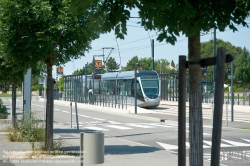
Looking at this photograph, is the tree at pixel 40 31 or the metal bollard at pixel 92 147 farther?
the tree at pixel 40 31

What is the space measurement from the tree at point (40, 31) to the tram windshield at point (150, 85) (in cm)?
2955

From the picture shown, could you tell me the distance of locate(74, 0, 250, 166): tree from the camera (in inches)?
194

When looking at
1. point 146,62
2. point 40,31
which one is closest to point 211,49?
point 146,62

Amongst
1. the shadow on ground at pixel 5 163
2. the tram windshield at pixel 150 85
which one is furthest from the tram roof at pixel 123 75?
the shadow on ground at pixel 5 163

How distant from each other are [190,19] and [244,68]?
70.3 metres

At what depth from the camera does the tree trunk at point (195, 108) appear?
5496mm

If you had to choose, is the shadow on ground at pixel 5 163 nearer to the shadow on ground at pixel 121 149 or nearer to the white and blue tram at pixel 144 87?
the shadow on ground at pixel 121 149

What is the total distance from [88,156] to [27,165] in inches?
156

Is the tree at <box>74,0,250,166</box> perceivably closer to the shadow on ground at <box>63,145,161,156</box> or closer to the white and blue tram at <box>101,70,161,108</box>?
the shadow on ground at <box>63,145,161,156</box>

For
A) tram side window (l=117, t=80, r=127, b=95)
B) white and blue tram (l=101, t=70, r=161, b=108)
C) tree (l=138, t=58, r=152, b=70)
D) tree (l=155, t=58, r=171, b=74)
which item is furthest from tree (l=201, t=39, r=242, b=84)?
tree (l=155, t=58, r=171, b=74)

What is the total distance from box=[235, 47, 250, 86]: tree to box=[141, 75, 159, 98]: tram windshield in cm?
3277

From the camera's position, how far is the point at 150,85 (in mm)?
43312

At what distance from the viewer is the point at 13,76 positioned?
20516mm

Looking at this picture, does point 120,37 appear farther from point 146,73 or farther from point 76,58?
point 146,73
